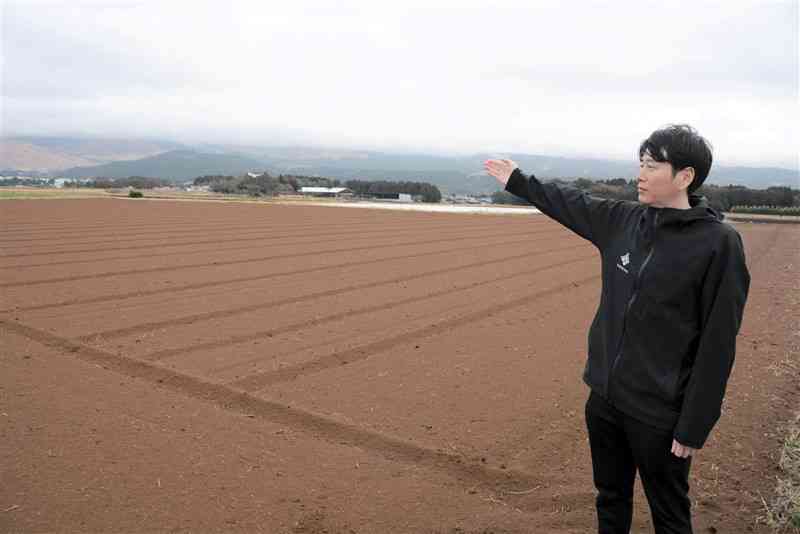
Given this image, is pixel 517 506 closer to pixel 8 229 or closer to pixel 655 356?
pixel 655 356

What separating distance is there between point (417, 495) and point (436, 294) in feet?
22.0

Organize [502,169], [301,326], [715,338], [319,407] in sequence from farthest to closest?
1. [301,326]
2. [319,407]
3. [502,169]
4. [715,338]

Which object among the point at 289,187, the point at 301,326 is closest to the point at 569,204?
the point at 301,326

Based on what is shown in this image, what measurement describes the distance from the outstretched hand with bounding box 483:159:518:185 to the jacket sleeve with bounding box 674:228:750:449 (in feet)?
3.34

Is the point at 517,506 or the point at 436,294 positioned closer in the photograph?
the point at 517,506

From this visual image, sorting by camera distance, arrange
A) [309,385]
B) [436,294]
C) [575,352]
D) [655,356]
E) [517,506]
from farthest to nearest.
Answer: [436,294], [575,352], [309,385], [517,506], [655,356]

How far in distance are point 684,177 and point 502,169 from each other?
86cm

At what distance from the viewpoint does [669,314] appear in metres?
2.29

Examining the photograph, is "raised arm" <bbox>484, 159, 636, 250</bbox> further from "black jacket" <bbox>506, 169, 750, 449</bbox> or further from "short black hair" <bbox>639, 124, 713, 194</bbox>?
"short black hair" <bbox>639, 124, 713, 194</bbox>

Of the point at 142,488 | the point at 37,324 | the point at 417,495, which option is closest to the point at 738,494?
the point at 417,495

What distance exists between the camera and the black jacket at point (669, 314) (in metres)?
2.16

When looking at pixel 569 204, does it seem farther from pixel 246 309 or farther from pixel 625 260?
pixel 246 309

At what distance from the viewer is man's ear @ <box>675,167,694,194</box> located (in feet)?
7.47

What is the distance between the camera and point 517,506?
3.63 m
